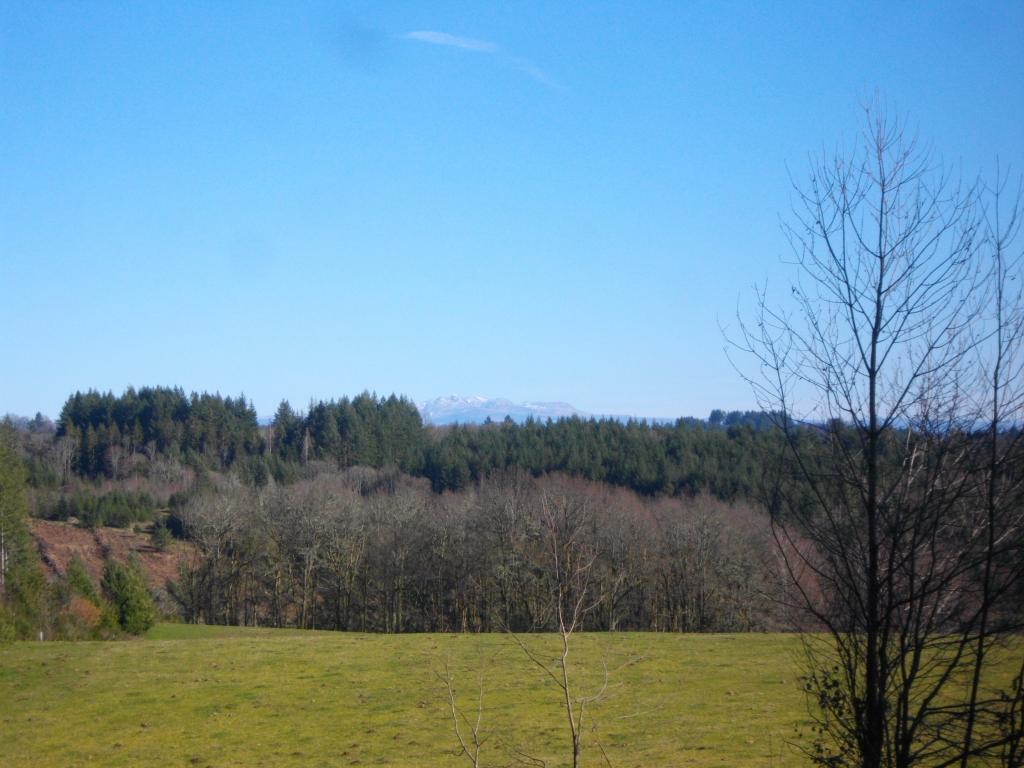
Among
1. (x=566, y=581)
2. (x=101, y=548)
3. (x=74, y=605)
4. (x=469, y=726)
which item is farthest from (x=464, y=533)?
(x=566, y=581)

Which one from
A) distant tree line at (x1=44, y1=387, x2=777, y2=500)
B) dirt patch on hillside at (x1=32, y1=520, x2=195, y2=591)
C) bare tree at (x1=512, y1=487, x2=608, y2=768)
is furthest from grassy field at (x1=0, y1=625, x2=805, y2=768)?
distant tree line at (x1=44, y1=387, x2=777, y2=500)

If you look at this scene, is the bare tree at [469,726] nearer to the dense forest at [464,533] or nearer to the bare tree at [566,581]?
the bare tree at [566,581]

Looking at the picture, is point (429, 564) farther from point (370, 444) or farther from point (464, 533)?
point (370, 444)

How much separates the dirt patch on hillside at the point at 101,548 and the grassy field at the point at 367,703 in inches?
1104

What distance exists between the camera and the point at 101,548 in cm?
5269

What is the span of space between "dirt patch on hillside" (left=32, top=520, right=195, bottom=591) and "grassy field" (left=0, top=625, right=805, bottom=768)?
2805cm

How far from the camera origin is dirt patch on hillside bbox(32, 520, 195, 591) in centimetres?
4894

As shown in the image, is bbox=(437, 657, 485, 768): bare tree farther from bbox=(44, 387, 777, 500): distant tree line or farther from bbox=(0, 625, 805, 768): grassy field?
bbox=(44, 387, 777, 500): distant tree line

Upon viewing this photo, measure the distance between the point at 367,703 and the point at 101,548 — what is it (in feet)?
140

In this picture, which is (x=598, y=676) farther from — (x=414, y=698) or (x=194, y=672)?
(x=194, y=672)

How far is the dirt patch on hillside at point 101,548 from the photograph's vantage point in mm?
48938

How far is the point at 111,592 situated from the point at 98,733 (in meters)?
14.9

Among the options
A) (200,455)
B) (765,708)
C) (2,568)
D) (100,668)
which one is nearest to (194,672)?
(100,668)

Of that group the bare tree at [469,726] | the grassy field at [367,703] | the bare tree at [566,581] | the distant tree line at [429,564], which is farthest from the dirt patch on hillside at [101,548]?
the bare tree at [566,581]
